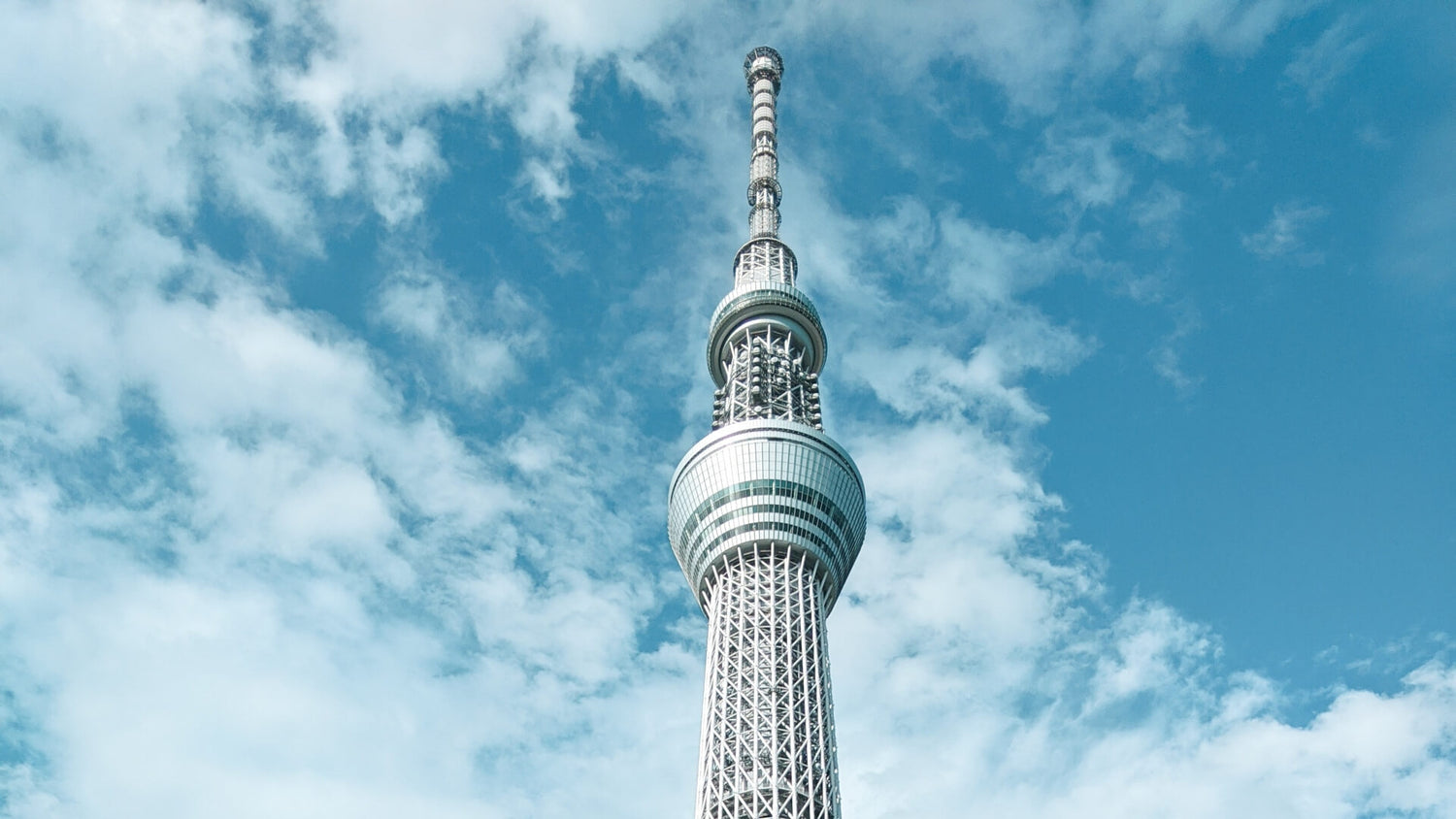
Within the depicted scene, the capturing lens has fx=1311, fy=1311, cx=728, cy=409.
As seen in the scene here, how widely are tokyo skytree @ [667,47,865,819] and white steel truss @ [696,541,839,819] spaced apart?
0.11 m

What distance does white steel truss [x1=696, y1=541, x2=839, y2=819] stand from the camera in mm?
110562

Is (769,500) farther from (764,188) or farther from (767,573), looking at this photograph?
(764,188)

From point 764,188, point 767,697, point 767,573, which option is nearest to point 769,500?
point 767,573

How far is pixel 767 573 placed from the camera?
124938 mm

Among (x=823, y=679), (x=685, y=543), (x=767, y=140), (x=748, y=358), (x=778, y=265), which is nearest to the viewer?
(x=823, y=679)

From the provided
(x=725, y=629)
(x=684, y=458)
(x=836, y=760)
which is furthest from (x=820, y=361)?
(x=836, y=760)

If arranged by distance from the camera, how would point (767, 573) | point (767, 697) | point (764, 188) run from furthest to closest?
point (764, 188) → point (767, 573) → point (767, 697)

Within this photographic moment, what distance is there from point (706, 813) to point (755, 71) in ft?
362

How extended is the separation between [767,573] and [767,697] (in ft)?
41.5

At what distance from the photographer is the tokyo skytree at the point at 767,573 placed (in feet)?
369

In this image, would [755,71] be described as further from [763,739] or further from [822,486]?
[763,739]

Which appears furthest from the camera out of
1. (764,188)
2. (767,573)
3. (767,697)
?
(764,188)

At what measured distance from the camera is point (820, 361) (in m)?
157

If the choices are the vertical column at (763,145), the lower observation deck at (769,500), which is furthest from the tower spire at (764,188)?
the lower observation deck at (769,500)
